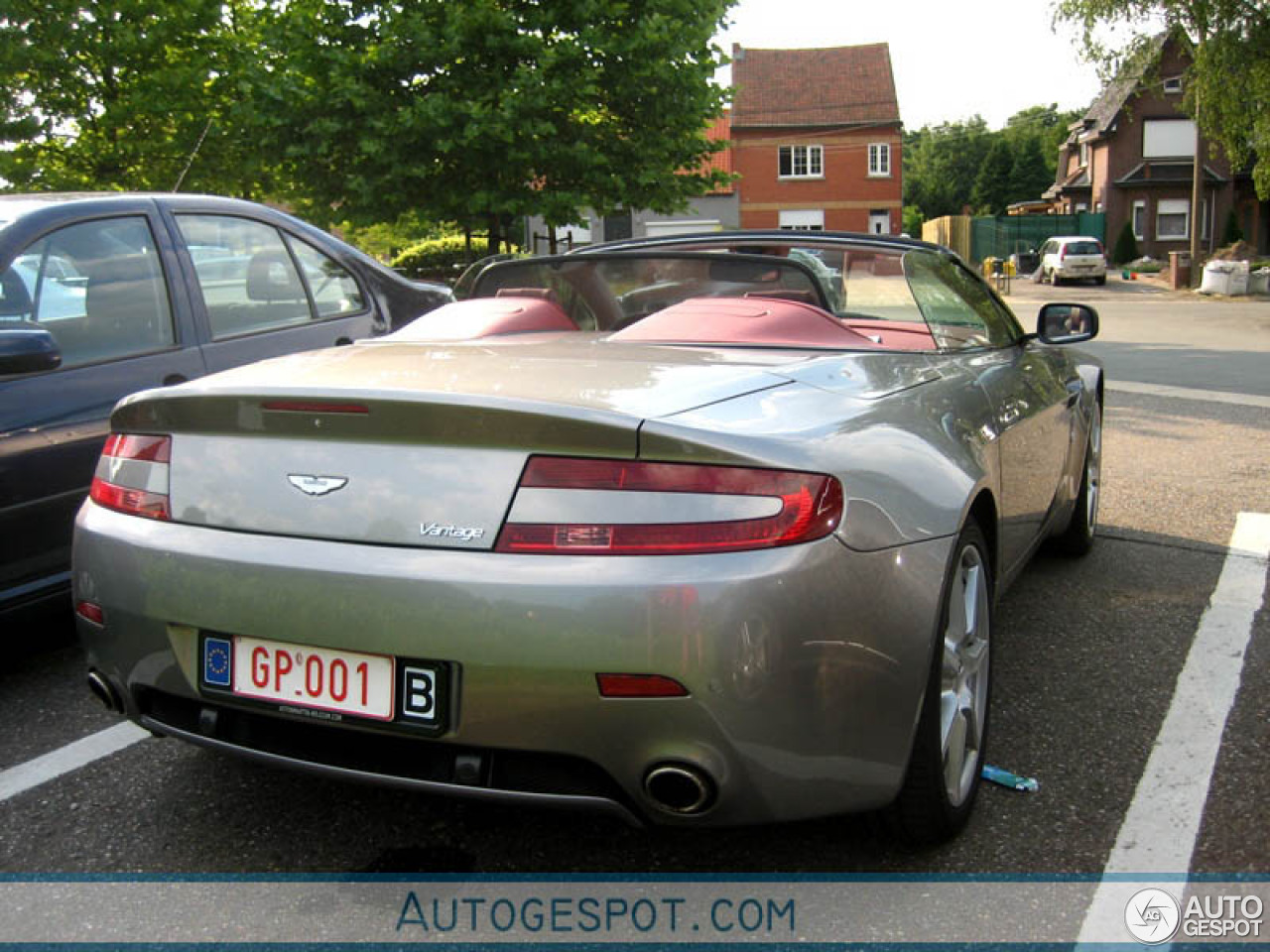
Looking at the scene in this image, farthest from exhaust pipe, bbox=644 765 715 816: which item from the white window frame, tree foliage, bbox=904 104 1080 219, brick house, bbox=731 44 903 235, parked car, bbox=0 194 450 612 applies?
tree foliage, bbox=904 104 1080 219

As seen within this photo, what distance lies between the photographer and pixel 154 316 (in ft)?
14.2

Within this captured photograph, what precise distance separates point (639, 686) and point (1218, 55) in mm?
31090

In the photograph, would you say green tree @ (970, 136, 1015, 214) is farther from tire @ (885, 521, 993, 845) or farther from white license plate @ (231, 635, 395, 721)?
white license plate @ (231, 635, 395, 721)

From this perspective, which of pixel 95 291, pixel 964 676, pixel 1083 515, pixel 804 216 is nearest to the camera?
pixel 964 676

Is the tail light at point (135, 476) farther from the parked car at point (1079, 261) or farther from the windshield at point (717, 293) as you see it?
the parked car at point (1079, 261)

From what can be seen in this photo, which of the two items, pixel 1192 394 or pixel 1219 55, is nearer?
pixel 1192 394

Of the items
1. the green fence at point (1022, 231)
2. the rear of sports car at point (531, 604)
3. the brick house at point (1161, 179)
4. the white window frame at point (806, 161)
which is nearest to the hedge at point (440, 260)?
the rear of sports car at point (531, 604)

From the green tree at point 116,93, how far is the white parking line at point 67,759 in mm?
14087

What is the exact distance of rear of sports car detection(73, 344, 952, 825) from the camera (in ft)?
7.08

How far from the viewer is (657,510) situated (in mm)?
2191

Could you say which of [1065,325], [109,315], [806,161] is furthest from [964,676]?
[806,161]

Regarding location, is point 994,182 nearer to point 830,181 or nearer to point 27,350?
point 830,181

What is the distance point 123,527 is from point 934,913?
1813 mm

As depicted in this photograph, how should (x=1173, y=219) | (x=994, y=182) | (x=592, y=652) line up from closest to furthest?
(x=592, y=652)
(x=1173, y=219)
(x=994, y=182)
